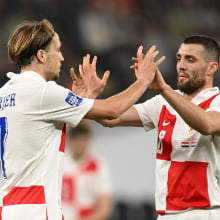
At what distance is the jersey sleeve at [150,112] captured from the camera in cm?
608

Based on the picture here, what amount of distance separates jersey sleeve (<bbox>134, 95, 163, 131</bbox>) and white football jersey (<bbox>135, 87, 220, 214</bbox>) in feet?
0.79

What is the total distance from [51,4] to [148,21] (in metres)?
1.87

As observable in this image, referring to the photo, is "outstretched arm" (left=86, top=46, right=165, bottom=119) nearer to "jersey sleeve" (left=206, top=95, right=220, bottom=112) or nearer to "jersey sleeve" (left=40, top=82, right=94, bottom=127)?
"jersey sleeve" (left=40, top=82, right=94, bottom=127)

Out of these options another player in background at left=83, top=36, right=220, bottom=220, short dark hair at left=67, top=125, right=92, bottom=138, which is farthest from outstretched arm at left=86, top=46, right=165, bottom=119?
short dark hair at left=67, top=125, right=92, bottom=138

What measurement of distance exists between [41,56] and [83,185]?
2.79 metres

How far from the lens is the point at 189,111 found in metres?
5.34

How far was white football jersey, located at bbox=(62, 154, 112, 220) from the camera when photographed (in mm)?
7516

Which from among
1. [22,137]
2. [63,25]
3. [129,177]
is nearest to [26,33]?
[22,137]

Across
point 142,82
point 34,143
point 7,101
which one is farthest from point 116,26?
point 34,143

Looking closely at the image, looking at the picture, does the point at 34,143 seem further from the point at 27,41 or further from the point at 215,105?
the point at 215,105

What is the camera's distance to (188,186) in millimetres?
5652

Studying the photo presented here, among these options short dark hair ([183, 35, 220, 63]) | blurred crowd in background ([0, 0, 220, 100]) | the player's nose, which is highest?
blurred crowd in background ([0, 0, 220, 100])

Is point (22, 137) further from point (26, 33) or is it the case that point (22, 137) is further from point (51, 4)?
point (51, 4)

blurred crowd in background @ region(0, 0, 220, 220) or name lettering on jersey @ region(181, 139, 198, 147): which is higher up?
blurred crowd in background @ region(0, 0, 220, 220)
